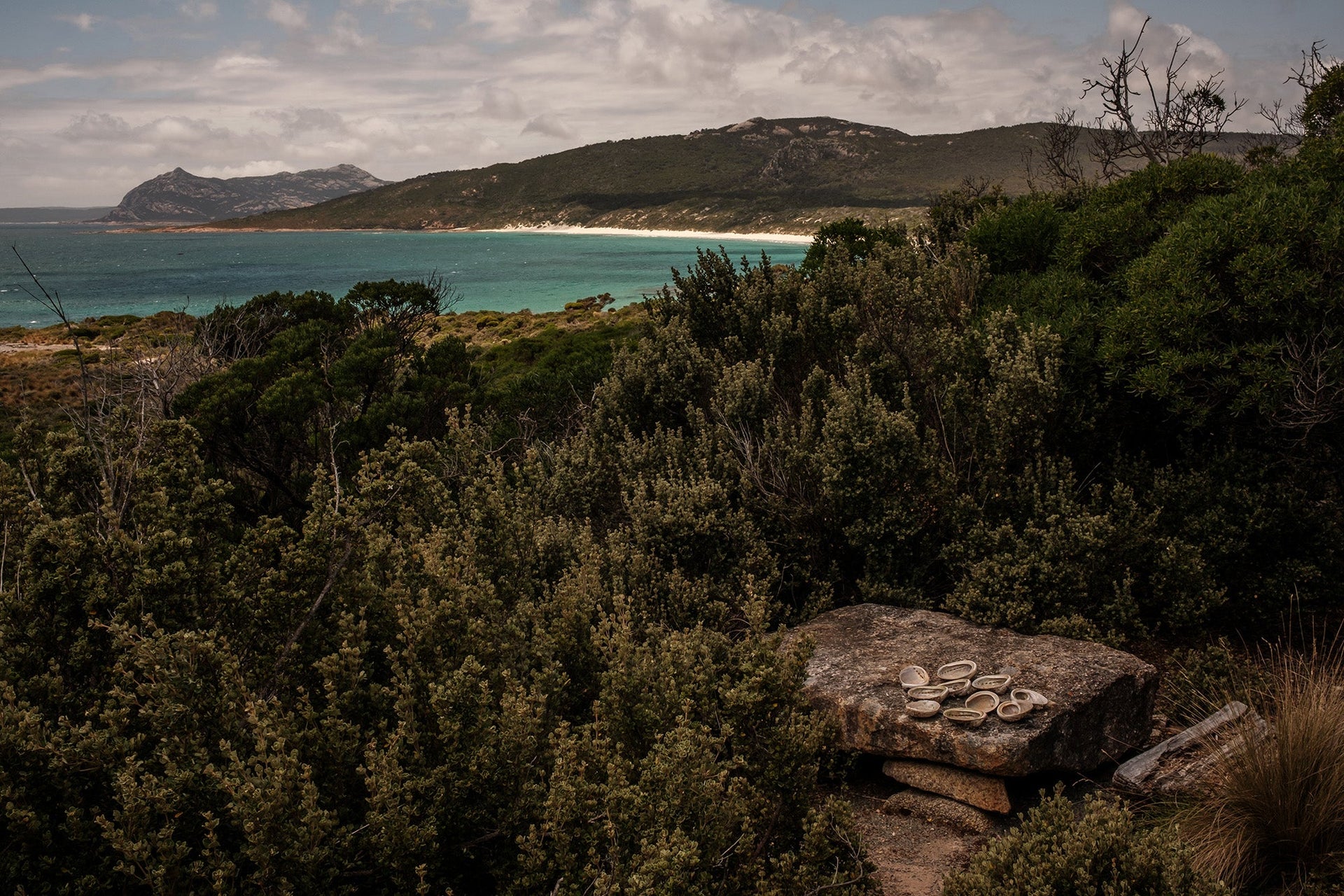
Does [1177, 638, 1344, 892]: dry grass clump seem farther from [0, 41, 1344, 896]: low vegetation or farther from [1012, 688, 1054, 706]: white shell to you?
[1012, 688, 1054, 706]: white shell

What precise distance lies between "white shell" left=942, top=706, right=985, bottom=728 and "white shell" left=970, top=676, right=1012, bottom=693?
180 millimetres

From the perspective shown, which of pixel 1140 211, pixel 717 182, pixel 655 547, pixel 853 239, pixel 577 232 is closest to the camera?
pixel 655 547

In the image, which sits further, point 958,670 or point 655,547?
point 655,547

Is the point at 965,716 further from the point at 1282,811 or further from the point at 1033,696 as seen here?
the point at 1282,811

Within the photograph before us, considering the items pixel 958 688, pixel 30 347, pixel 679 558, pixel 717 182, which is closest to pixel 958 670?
pixel 958 688

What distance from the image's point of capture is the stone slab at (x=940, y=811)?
3.93 metres

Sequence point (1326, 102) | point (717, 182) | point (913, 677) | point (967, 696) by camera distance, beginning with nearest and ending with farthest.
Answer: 1. point (967, 696)
2. point (913, 677)
3. point (1326, 102)
4. point (717, 182)

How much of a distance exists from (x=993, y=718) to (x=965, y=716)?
16cm

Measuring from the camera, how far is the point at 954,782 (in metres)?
4.09

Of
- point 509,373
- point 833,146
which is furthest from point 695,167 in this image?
point 509,373

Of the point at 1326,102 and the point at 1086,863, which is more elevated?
the point at 1326,102

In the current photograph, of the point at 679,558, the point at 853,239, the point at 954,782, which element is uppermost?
the point at 853,239

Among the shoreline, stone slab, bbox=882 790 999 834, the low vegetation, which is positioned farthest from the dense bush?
the shoreline

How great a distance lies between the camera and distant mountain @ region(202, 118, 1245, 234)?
125m
